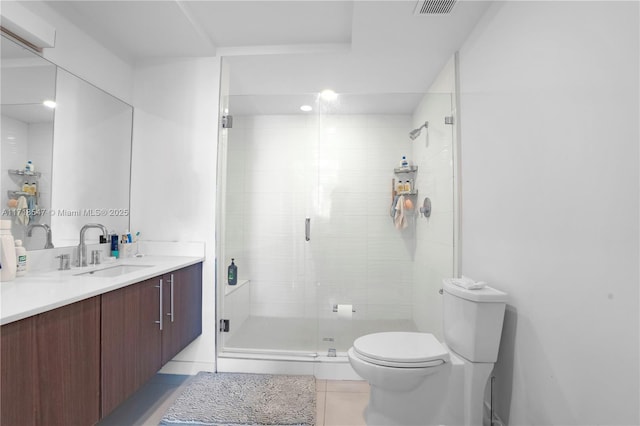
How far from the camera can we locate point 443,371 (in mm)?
1590

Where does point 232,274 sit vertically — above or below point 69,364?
above

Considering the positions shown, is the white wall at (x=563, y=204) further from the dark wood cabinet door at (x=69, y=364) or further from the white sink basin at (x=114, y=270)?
the white sink basin at (x=114, y=270)

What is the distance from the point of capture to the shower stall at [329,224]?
2389 millimetres

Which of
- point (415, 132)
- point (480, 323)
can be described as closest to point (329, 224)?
point (415, 132)

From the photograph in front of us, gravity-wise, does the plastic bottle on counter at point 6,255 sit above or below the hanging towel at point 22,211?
below

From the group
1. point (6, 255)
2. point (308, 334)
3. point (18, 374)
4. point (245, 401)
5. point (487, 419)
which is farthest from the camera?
point (308, 334)

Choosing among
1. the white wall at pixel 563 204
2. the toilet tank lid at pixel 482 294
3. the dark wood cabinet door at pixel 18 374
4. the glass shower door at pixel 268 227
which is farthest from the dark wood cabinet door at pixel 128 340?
the white wall at pixel 563 204

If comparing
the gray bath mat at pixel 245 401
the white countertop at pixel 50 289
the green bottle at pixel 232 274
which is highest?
the white countertop at pixel 50 289

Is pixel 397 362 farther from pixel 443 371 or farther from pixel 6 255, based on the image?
pixel 6 255

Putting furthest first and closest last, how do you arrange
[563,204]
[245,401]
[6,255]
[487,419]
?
[245,401] < [487,419] < [6,255] < [563,204]

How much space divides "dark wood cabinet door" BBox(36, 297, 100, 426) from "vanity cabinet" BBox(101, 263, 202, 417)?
0.18ft

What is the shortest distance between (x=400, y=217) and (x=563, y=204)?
4.10ft

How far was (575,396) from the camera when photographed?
116 cm

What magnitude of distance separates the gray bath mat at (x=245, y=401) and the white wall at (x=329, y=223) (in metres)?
0.49
